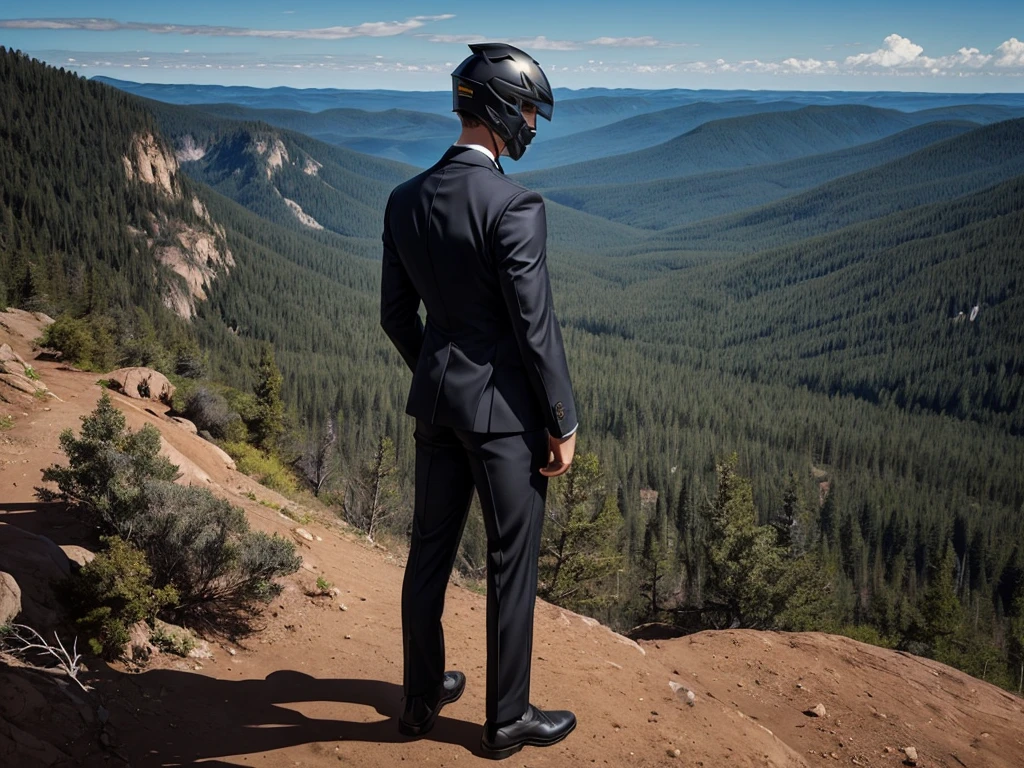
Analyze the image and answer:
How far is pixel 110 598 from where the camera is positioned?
5871 mm

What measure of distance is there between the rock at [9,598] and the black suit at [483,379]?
9.74ft

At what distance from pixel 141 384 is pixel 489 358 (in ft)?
53.2

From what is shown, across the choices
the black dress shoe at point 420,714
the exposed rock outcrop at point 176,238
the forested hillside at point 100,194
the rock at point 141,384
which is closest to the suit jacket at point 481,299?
the black dress shoe at point 420,714

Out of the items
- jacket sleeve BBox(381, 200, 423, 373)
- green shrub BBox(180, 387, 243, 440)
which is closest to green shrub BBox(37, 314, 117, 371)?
green shrub BBox(180, 387, 243, 440)

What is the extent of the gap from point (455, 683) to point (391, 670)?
111 centimetres

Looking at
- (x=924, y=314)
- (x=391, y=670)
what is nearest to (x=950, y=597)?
(x=391, y=670)

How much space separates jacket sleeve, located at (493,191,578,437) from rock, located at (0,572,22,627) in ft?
13.9

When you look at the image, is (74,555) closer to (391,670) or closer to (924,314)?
(391,670)

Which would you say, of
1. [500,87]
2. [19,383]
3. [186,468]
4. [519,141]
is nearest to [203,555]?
[186,468]

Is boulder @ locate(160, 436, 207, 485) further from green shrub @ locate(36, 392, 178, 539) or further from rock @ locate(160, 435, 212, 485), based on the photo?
green shrub @ locate(36, 392, 178, 539)

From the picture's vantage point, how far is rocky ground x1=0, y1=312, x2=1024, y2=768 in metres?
5.04

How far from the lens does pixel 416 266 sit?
466 centimetres

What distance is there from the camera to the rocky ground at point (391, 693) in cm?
504

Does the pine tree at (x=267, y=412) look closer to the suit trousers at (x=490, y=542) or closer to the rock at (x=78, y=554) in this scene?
the rock at (x=78, y=554)
